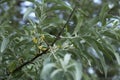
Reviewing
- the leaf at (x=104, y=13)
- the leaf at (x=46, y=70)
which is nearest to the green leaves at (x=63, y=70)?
the leaf at (x=46, y=70)

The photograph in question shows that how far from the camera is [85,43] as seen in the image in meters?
1.80

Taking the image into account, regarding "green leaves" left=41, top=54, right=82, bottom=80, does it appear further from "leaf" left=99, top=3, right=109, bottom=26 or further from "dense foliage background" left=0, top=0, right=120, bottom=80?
"leaf" left=99, top=3, right=109, bottom=26

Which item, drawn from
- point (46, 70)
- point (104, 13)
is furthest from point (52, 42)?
point (46, 70)

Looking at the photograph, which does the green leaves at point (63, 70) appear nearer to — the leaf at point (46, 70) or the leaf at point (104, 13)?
the leaf at point (46, 70)

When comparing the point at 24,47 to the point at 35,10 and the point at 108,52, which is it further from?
the point at 108,52

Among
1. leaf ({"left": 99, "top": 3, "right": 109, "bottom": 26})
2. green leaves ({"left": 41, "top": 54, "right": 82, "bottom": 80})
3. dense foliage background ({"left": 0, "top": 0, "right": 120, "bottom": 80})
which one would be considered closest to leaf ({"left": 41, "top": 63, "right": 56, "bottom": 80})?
green leaves ({"left": 41, "top": 54, "right": 82, "bottom": 80})

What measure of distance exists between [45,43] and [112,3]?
3178 mm

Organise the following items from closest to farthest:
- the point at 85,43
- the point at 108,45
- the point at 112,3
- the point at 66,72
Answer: the point at 66,72 < the point at 108,45 < the point at 85,43 < the point at 112,3

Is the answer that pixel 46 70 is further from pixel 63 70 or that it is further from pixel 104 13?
pixel 104 13

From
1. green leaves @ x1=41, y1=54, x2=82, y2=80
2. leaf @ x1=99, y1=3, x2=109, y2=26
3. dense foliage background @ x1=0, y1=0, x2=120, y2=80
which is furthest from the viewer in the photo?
leaf @ x1=99, y1=3, x2=109, y2=26

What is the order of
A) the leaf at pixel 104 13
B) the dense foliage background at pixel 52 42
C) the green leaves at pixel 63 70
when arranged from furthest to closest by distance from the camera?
the leaf at pixel 104 13, the dense foliage background at pixel 52 42, the green leaves at pixel 63 70

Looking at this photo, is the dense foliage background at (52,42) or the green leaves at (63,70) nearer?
the green leaves at (63,70)

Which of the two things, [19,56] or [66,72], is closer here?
[66,72]

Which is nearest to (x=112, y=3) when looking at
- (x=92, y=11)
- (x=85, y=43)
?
(x=92, y=11)
